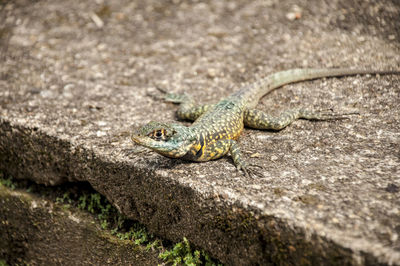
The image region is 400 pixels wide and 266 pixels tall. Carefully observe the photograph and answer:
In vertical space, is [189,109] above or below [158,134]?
below

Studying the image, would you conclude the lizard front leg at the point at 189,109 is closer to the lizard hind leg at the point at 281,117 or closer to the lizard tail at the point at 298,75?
the lizard hind leg at the point at 281,117

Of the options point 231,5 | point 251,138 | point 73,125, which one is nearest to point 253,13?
point 231,5

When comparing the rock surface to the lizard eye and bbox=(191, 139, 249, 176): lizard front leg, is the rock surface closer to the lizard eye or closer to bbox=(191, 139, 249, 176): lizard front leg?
bbox=(191, 139, 249, 176): lizard front leg

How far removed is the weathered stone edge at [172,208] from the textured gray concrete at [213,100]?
0.01 metres

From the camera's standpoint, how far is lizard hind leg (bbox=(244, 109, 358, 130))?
4116 mm

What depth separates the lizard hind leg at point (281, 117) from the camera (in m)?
4.12

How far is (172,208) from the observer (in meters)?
3.45

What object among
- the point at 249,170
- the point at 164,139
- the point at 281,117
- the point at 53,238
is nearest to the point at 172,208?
the point at 164,139

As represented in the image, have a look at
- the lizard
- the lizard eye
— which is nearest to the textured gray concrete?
the lizard

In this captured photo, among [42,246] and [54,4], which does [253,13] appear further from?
[42,246]

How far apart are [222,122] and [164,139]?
0.82m

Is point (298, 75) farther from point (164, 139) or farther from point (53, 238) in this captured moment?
point (53, 238)

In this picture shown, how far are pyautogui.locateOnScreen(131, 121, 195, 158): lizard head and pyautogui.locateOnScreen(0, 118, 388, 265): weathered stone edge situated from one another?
0.28m

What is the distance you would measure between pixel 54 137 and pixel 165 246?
171 centimetres
